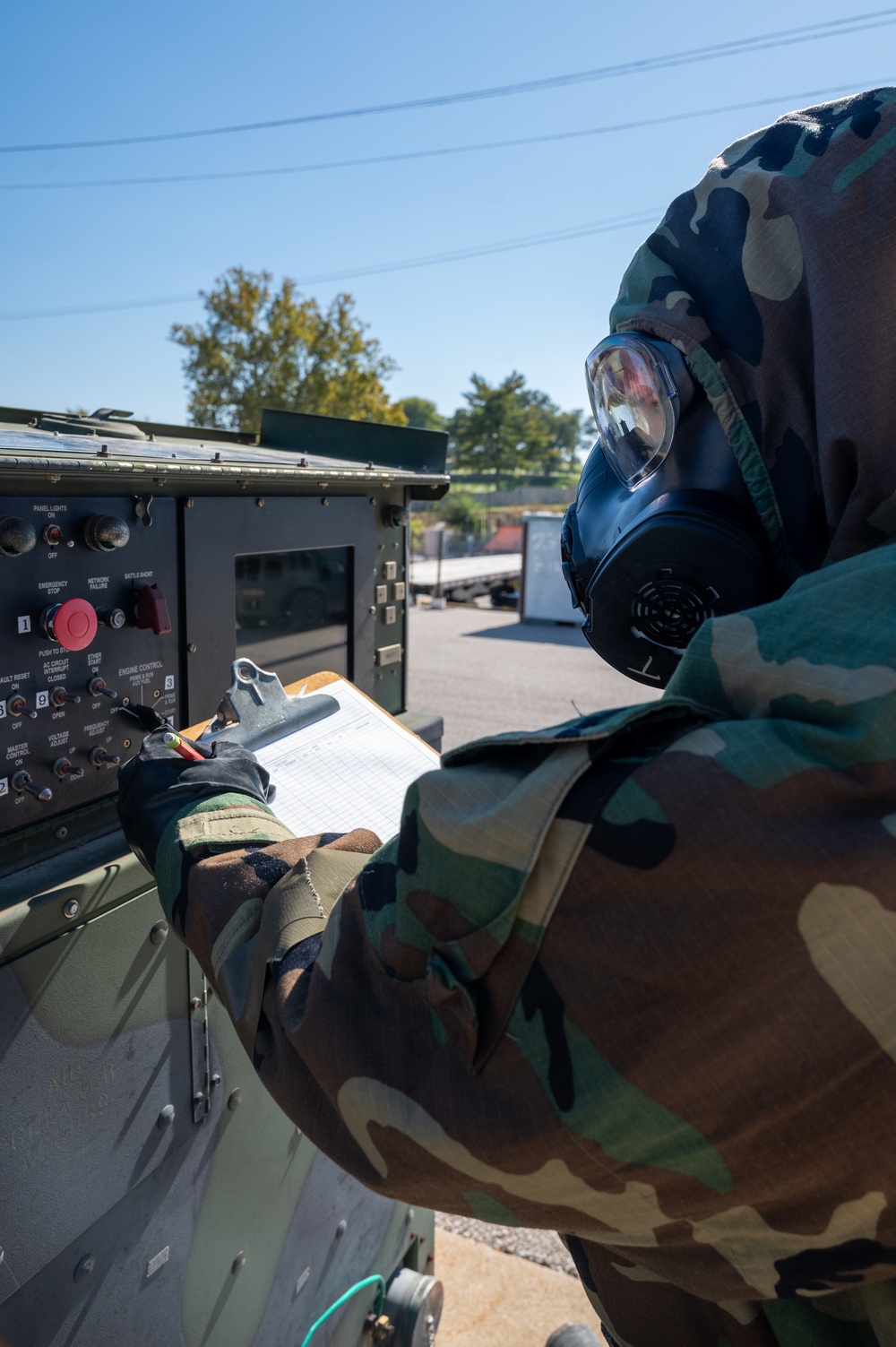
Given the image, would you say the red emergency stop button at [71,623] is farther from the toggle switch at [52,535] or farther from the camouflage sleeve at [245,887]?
the camouflage sleeve at [245,887]

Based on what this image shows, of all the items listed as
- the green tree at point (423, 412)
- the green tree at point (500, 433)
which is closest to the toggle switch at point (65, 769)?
the green tree at point (500, 433)

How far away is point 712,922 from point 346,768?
3.29ft

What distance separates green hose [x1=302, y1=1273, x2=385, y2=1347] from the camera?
2121mm

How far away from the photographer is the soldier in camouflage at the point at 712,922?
69cm

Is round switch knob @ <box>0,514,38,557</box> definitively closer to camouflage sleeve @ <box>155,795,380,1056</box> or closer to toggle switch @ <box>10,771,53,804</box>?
toggle switch @ <box>10,771,53,804</box>

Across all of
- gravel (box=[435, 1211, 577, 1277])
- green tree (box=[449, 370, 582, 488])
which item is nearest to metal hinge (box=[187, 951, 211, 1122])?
gravel (box=[435, 1211, 577, 1277])

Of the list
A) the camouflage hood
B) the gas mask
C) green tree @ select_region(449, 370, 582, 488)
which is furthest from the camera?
green tree @ select_region(449, 370, 582, 488)

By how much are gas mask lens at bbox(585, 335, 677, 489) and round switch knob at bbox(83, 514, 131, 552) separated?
77 centimetres

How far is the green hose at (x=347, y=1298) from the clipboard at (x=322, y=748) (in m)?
1.34

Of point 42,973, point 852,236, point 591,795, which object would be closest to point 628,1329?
point 591,795

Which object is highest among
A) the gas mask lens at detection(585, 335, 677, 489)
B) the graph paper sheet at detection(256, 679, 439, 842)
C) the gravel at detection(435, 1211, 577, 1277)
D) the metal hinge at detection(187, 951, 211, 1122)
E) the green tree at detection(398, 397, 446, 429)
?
the green tree at detection(398, 397, 446, 429)

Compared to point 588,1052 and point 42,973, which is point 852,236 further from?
point 42,973

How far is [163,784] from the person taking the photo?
125 cm

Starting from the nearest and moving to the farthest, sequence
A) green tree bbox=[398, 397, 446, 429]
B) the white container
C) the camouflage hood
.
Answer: the camouflage hood, the white container, green tree bbox=[398, 397, 446, 429]
